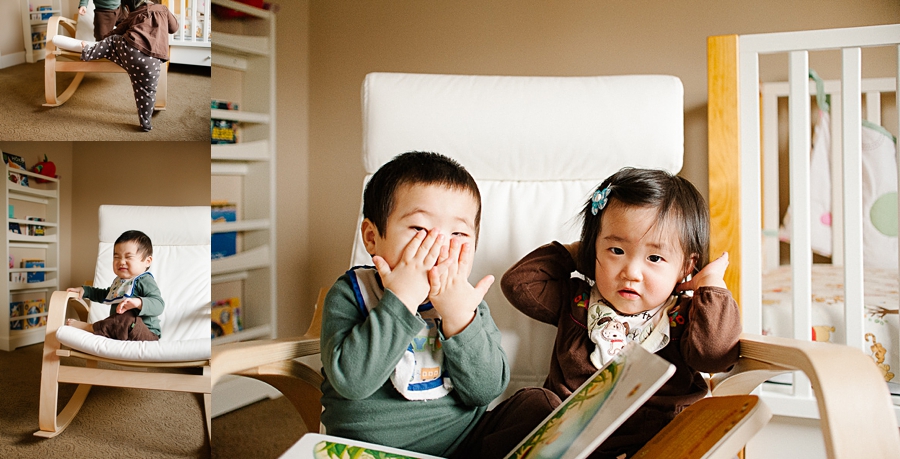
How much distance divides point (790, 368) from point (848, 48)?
2.44 feet

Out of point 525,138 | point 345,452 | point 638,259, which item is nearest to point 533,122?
point 525,138

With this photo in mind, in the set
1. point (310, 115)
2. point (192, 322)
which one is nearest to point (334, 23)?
point (310, 115)

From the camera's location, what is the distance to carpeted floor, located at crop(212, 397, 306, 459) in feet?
5.52

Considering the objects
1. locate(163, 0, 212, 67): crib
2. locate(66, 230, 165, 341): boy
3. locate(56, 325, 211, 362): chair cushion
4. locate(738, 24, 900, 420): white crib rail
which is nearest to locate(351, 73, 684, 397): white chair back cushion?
locate(738, 24, 900, 420): white crib rail

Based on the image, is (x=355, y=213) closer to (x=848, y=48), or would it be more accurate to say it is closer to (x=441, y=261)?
(x=441, y=261)

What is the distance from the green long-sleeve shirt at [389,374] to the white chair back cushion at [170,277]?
3.12 ft

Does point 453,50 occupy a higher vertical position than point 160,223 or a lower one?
higher

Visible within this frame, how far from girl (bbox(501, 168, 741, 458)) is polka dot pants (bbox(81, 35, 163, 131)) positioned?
1106 millimetres

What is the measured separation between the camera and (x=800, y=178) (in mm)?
1153

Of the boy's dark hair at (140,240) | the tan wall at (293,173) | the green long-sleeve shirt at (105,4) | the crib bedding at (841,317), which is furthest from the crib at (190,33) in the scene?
the crib bedding at (841,317)

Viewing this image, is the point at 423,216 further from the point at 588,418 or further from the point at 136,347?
the point at 136,347

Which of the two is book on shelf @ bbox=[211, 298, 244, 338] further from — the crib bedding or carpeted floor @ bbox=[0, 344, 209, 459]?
the crib bedding

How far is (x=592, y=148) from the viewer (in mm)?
1172

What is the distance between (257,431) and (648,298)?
4.34ft
